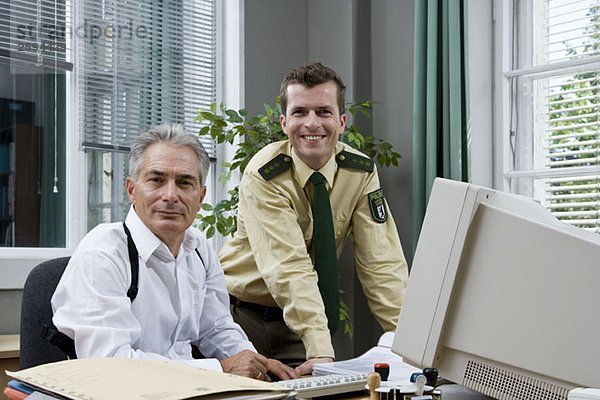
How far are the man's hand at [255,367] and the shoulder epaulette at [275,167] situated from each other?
726mm

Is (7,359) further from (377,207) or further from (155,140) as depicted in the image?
(377,207)

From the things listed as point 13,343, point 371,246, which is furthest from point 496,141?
point 13,343

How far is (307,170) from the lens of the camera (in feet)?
8.31

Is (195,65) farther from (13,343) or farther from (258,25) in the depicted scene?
(13,343)

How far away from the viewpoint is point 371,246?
101 inches

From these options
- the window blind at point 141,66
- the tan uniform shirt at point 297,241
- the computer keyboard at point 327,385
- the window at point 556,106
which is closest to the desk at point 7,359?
the tan uniform shirt at point 297,241

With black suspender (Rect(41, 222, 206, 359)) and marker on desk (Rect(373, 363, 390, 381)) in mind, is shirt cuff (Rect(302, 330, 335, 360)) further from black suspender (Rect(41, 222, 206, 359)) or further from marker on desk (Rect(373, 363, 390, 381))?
marker on desk (Rect(373, 363, 390, 381))

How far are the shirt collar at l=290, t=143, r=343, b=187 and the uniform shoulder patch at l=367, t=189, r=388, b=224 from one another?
5.6 inches

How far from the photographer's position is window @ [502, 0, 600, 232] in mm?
3150

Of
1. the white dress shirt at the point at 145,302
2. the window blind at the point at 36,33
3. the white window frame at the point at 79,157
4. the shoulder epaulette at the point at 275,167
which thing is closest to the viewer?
the white dress shirt at the point at 145,302

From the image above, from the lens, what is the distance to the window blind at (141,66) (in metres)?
3.54

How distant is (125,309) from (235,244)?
0.95 m

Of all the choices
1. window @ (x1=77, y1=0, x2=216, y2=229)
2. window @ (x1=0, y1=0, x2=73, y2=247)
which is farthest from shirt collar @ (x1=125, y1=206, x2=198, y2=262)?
window @ (x1=77, y1=0, x2=216, y2=229)

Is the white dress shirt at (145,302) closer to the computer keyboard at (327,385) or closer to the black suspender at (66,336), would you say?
the black suspender at (66,336)
